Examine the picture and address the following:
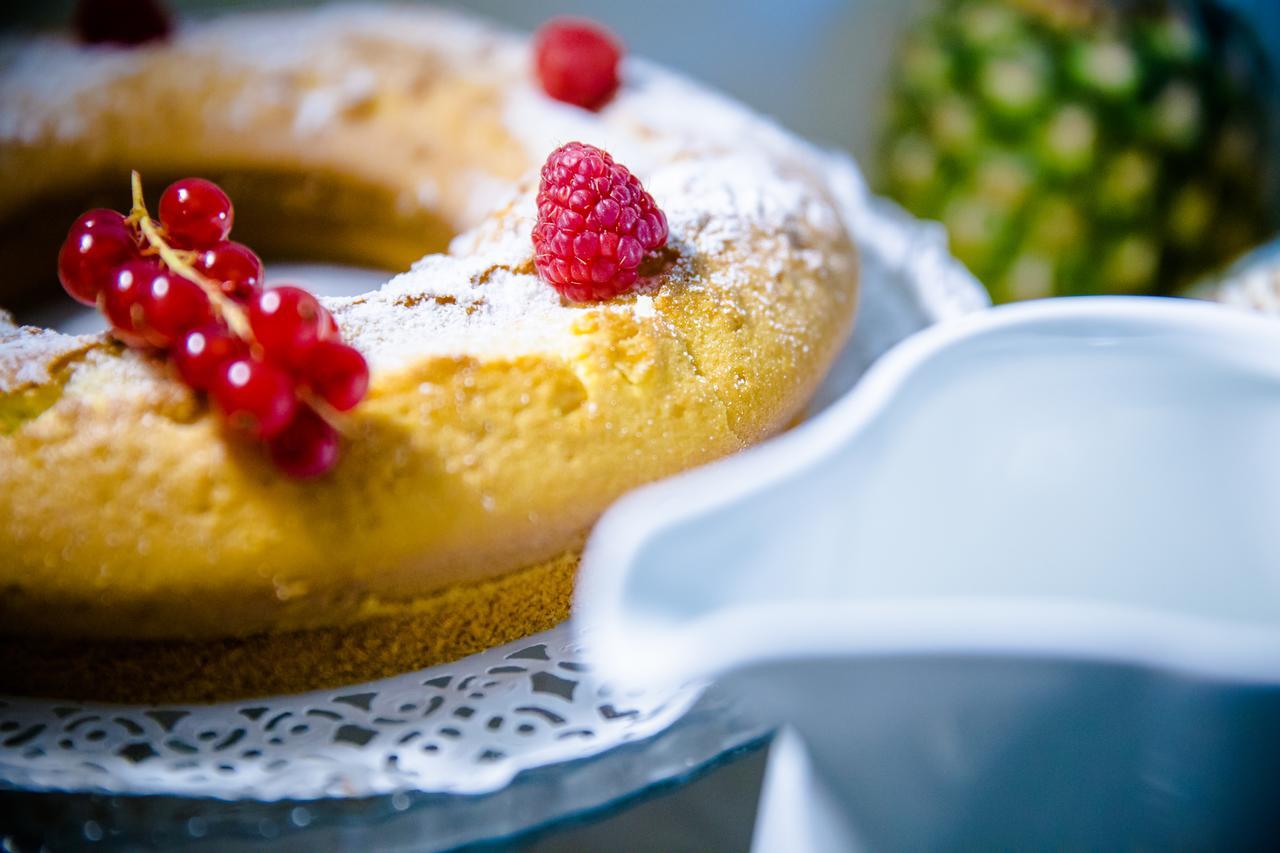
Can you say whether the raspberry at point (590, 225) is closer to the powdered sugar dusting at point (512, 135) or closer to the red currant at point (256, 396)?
the powdered sugar dusting at point (512, 135)

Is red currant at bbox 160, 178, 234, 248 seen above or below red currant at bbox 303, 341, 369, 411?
above

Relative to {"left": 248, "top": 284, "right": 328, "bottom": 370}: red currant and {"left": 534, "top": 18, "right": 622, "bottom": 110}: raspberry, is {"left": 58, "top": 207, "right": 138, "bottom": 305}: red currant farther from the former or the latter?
{"left": 534, "top": 18, "right": 622, "bottom": 110}: raspberry

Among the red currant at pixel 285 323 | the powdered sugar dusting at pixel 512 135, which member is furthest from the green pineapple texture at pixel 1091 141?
the red currant at pixel 285 323

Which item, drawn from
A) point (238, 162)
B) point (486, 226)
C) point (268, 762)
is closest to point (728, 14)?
point (238, 162)

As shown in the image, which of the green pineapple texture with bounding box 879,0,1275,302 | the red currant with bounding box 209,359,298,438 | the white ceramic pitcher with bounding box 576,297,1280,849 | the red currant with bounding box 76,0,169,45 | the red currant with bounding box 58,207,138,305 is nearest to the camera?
the white ceramic pitcher with bounding box 576,297,1280,849

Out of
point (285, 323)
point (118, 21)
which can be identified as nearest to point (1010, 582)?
point (285, 323)

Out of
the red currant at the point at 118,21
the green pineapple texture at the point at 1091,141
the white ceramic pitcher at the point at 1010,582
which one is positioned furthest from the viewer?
the green pineapple texture at the point at 1091,141

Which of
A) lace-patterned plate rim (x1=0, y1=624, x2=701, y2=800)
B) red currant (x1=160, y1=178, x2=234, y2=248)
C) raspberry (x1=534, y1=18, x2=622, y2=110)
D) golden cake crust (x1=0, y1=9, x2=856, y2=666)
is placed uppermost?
raspberry (x1=534, y1=18, x2=622, y2=110)

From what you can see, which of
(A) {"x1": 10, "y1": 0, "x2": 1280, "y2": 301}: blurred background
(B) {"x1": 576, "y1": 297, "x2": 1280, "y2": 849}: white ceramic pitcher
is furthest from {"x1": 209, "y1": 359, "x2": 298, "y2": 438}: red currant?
(A) {"x1": 10, "y1": 0, "x2": 1280, "y2": 301}: blurred background

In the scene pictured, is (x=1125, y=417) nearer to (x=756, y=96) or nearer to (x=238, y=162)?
(x=238, y=162)
